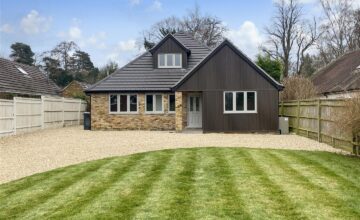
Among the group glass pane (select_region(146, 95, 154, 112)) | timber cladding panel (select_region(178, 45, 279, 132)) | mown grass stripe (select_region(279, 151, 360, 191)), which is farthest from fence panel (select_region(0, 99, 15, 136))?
mown grass stripe (select_region(279, 151, 360, 191))

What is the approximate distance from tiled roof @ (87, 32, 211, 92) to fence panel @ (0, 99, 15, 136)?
601cm

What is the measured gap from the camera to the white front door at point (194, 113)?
27.4 meters

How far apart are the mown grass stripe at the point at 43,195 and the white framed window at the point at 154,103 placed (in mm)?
16227

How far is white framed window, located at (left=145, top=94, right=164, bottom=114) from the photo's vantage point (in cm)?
2772

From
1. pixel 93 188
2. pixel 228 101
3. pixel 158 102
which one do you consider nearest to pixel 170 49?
pixel 158 102

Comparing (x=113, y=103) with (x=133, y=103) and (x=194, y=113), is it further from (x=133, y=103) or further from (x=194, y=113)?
(x=194, y=113)

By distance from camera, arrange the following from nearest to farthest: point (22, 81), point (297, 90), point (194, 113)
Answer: point (297, 90), point (194, 113), point (22, 81)

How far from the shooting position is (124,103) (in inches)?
1101

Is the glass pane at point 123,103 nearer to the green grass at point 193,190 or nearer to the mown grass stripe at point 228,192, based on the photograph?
the green grass at point 193,190

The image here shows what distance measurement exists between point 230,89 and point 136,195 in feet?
56.1

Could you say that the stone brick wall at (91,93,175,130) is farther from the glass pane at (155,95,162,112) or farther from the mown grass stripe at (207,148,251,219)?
the mown grass stripe at (207,148,251,219)

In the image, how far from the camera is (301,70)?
51.5 m

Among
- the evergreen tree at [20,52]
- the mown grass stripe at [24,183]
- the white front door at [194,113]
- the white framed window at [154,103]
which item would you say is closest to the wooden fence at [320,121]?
the white front door at [194,113]

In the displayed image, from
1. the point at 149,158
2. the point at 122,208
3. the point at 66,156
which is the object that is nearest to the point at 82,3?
the point at 66,156
